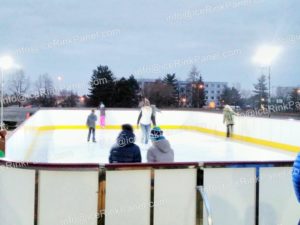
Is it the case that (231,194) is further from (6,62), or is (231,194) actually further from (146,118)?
(6,62)

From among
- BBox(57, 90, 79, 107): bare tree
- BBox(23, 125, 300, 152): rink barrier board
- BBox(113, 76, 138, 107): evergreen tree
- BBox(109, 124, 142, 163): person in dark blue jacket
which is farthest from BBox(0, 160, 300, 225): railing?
BBox(113, 76, 138, 107): evergreen tree

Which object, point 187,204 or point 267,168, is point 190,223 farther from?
point 267,168

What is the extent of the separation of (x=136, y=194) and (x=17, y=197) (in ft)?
3.26

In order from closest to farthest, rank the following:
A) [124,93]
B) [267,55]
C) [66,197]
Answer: [66,197] < [267,55] < [124,93]

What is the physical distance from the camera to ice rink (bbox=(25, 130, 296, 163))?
366 inches

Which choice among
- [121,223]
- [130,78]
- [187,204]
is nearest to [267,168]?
[187,204]

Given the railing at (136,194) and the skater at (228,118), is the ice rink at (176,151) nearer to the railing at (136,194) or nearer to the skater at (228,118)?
the skater at (228,118)

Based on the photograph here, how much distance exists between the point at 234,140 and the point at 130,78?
32.0 metres

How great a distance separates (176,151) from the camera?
10.6 meters

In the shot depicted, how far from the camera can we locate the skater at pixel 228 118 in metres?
13.9

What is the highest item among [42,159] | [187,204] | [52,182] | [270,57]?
[270,57]

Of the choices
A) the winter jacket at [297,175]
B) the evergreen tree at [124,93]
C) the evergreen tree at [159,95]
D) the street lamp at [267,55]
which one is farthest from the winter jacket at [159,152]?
the evergreen tree at [159,95]

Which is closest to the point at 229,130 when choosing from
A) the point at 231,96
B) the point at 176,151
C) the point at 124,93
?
the point at 176,151

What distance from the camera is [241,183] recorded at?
10.9ft
